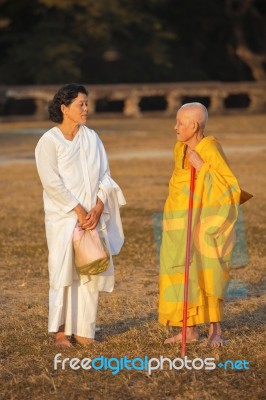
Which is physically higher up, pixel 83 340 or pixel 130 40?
pixel 130 40

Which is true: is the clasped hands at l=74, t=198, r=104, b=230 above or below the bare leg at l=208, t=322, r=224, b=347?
above

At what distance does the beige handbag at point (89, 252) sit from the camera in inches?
222

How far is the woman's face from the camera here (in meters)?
5.78

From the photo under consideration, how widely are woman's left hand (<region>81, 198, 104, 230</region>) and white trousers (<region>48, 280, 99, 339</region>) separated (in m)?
0.33

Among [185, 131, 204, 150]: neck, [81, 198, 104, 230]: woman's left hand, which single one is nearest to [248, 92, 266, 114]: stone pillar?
[185, 131, 204, 150]: neck

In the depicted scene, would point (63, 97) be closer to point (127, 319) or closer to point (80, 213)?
point (80, 213)

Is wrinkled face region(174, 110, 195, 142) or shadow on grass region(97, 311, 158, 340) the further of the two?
shadow on grass region(97, 311, 158, 340)

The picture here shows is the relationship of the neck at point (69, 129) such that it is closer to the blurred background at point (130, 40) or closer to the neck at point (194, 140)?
the neck at point (194, 140)

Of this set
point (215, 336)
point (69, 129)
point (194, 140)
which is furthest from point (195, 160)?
point (215, 336)

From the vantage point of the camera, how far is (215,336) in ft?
19.0

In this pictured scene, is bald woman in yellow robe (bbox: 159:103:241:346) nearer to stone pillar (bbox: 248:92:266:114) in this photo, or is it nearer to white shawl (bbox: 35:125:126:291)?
white shawl (bbox: 35:125:126:291)

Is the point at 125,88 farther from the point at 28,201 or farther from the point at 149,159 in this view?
the point at 28,201

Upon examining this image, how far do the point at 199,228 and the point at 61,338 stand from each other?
100cm

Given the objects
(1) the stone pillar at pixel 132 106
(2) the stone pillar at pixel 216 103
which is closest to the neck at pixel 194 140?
(1) the stone pillar at pixel 132 106
